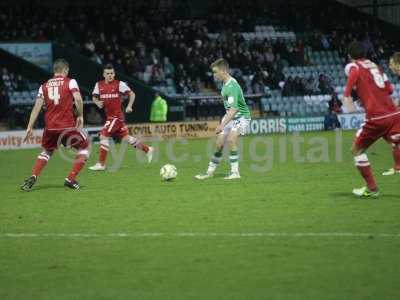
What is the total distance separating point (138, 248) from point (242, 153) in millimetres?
13997

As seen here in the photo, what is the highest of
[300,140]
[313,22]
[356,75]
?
[313,22]

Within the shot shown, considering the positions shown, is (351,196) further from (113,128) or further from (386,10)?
(386,10)

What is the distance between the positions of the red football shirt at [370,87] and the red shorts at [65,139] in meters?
4.64

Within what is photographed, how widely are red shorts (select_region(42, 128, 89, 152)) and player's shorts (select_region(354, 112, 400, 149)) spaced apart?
4629 millimetres

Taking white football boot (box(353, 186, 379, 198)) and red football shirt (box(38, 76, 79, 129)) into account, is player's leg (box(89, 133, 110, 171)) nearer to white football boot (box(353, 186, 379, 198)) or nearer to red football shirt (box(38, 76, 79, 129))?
red football shirt (box(38, 76, 79, 129))

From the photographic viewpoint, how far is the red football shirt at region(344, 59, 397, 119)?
11.1 meters

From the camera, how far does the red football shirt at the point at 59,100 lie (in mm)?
13180

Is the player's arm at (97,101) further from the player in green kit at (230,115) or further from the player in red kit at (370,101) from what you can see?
the player in red kit at (370,101)

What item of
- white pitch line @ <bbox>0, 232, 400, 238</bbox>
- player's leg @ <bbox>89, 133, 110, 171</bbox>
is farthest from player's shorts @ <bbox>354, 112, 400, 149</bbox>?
player's leg @ <bbox>89, 133, 110, 171</bbox>

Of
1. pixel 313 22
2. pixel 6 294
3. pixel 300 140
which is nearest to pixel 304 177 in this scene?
pixel 6 294

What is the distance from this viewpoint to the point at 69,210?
36.1ft

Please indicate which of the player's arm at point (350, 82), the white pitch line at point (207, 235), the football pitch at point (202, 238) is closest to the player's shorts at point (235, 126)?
the football pitch at point (202, 238)

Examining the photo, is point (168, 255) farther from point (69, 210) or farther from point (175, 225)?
point (69, 210)

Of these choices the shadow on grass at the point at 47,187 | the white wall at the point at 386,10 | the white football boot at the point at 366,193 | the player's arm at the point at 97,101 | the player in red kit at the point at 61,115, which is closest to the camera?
the white football boot at the point at 366,193
